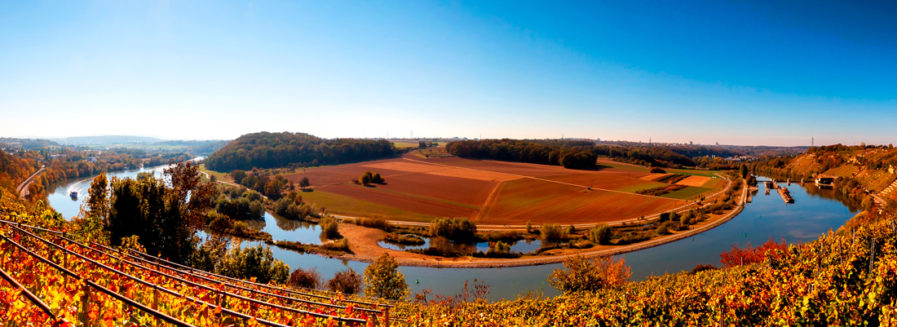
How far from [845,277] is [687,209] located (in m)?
49.5

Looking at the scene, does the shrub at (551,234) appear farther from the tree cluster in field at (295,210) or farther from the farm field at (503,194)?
the tree cluster in field at (295,210)

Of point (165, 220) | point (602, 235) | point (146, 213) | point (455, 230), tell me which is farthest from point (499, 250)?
point (146, 213)

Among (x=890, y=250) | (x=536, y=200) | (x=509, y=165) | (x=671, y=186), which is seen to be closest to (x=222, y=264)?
(x=890, y=250)

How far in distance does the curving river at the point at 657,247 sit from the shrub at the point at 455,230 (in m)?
5.92

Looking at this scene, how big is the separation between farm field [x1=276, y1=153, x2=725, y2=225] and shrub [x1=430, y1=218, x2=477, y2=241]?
606cm

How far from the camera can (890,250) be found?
36.6 feet

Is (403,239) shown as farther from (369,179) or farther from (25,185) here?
(25,185)

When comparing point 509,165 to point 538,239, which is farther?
point 509,165

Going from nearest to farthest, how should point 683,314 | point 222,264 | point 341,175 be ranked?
point 683,314
point 222,264
point 341,175

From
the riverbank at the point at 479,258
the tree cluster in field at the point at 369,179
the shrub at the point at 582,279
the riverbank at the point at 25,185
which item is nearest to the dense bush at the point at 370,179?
the tree cluster in field at the point at 369,179

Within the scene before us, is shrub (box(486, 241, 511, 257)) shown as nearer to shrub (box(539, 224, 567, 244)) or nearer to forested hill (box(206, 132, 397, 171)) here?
shrub (box(539, 224, 567, 244))

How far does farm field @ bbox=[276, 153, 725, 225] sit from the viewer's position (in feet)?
162

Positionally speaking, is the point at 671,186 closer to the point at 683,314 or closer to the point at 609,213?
the point at 609,213

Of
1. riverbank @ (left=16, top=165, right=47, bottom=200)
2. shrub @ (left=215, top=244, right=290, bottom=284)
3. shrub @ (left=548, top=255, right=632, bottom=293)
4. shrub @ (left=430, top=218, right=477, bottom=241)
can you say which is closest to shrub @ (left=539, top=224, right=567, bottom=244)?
shrub @ (left=430, top=218, right=477, bottom=241)
